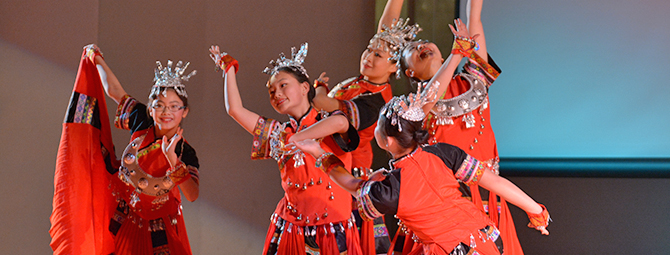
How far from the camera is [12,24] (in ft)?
10.6

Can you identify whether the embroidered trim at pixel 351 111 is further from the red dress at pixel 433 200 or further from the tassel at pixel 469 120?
the red dress at pixel 433 200

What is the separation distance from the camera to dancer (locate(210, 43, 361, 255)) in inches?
84.6

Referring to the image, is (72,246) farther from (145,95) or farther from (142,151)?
(145,95)

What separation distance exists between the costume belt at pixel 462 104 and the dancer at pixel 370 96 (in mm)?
426

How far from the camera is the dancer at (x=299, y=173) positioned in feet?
7.05

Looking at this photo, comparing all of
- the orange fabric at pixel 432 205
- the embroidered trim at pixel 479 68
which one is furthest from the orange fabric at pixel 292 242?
the embroidered trim at pixel 479 68

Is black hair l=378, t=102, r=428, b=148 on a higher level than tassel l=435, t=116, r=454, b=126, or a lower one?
lower

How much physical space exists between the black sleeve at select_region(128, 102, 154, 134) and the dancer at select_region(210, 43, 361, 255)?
1.85 feet

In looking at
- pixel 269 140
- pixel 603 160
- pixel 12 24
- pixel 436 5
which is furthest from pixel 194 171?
pixel 603 160

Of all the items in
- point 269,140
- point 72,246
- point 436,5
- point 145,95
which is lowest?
point 72,246

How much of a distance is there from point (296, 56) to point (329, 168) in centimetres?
70

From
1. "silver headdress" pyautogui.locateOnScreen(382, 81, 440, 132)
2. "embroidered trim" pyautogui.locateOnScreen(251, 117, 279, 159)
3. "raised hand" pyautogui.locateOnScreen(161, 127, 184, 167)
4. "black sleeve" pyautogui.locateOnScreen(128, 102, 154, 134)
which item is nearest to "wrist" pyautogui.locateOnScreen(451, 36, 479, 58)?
"silver headdress" pyautogui.locateOnScreen(382, 81, 440, 132)

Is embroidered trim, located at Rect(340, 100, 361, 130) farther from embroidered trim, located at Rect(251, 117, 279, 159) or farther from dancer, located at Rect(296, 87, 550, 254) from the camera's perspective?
dancer, located at Rect(296, 87, 550, 254)

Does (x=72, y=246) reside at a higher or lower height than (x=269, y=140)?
lower
